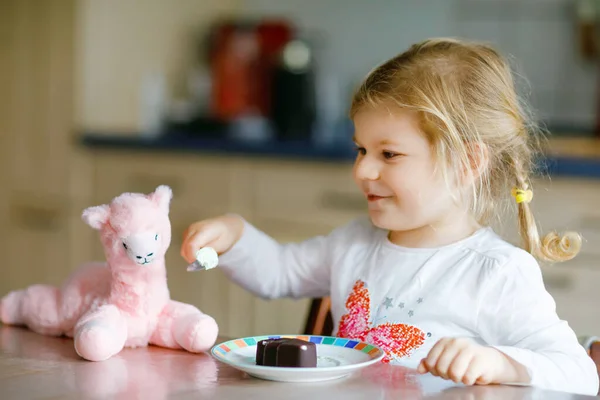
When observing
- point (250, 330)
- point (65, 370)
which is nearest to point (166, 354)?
point (65, 370)

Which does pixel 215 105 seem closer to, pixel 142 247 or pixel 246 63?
pixel 246 63

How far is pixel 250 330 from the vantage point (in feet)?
9.34

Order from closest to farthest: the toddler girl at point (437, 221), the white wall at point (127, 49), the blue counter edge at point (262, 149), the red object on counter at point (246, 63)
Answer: the toddler girl at point (437, 221) → the blue counter edge at point (262, 149) → the white wall at point (127, 49) → the red object on counter at point (246, 63)

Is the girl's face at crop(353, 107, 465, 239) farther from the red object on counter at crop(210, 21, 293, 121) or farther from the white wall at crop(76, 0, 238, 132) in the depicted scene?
the red object on counter at crop(210, 21, 293, 121)

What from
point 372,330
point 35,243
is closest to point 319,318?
point 372,330

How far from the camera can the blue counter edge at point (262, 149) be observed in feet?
7.46

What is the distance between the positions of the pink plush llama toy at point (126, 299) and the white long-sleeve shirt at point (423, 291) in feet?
0.83

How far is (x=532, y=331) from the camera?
1.05 meters

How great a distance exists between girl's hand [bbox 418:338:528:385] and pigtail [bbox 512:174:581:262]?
32cm

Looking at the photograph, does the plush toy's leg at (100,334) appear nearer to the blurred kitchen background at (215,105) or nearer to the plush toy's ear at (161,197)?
the plush toy's ear at (161,197)

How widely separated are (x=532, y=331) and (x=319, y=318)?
42 centimetres

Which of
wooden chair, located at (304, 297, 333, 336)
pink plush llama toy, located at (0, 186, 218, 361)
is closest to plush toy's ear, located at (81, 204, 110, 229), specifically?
pink plush llama toy, located at (0, 186, 218, 361)

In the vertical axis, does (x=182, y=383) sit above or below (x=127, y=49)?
below

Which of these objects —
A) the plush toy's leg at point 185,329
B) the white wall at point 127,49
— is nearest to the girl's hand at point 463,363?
the plush toy's leg at point 185,329
